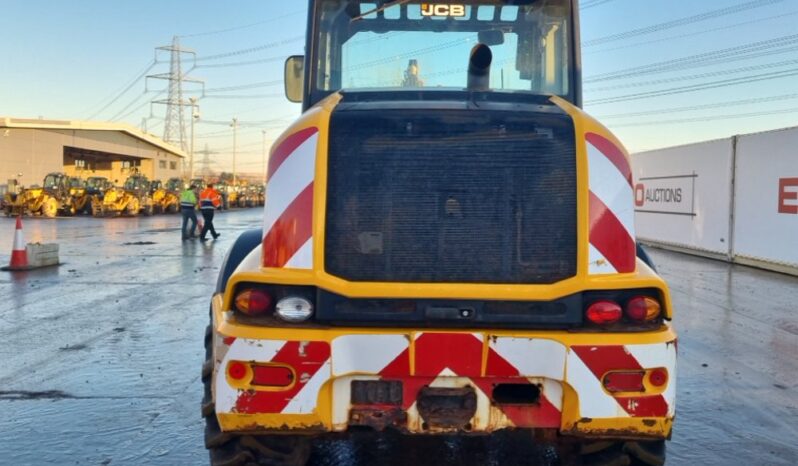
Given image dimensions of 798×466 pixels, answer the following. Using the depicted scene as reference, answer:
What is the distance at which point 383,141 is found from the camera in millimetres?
2881

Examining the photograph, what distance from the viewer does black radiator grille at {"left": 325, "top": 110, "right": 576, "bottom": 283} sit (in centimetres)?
282

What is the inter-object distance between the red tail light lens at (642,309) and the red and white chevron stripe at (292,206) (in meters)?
1.39

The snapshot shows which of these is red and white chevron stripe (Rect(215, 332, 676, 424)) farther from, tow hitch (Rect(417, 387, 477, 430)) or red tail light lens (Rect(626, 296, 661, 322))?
red tail light lens (Rect(626, 296, 661, 322))

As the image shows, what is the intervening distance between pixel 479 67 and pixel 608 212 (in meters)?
1.28

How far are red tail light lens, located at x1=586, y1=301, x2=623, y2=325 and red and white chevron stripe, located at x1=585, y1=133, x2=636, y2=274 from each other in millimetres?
147

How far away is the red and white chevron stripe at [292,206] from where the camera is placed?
2.80 metres

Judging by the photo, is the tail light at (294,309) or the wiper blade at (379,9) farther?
the wiper blade at (379,9)

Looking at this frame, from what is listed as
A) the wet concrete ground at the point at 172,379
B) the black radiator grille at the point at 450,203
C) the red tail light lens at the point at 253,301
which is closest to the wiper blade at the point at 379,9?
the black radiator grille at the point at 450,203

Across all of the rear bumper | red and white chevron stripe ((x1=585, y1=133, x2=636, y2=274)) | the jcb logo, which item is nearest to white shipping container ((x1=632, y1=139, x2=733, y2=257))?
the jcb logo

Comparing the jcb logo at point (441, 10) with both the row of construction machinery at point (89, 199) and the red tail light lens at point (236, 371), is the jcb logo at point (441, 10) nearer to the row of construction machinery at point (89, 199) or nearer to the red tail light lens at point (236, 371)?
the red tail light lens at point (236, 371)

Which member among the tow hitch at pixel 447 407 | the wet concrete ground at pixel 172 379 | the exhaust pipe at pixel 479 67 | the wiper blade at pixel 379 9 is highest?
the wiper blade at pixel 379 9

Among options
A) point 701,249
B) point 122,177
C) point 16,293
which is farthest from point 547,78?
point 122,177

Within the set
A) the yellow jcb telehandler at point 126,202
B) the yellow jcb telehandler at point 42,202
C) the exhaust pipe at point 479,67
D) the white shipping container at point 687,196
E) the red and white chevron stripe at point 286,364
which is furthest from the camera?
the yellow jcb telehandler at point 126,202

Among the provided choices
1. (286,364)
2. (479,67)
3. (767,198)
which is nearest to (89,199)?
(767,198)
